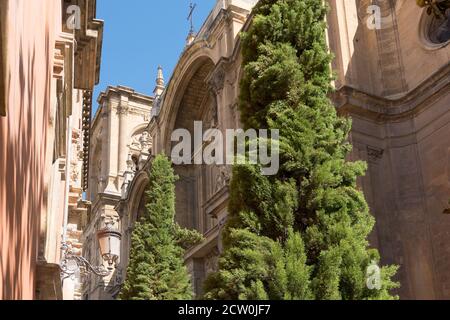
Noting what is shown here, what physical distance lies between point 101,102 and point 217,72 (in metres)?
18.1

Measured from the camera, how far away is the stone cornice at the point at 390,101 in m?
15.5

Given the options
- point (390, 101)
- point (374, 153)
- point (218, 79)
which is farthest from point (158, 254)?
point (390, 101)

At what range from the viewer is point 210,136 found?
24062mm

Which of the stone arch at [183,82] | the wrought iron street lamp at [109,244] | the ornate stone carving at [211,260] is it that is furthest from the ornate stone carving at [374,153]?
the stone arch at [183,82]

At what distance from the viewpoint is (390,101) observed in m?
16.6

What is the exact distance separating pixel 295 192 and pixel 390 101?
374 inches

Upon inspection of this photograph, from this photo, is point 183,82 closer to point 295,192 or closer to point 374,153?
point 374,153

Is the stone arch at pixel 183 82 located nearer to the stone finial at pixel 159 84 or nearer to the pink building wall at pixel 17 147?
the stone finial at pixel 159 84

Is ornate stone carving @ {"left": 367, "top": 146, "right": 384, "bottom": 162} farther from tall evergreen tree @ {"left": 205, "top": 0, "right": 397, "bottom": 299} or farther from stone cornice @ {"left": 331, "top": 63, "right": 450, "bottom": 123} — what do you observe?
tall evergreen tree @ {"left": 205, "top": 0, "right": 397, "bottom": 299}

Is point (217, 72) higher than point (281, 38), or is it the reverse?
point (217, 72)

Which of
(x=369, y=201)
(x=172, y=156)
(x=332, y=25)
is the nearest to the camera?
(x=369, y=201)

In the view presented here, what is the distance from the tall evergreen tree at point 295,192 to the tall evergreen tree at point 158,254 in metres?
9.28

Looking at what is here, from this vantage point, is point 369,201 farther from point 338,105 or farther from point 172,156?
point 172,156
